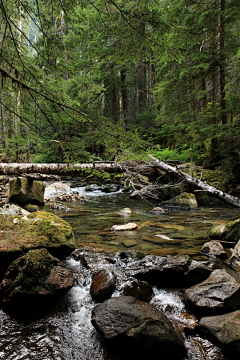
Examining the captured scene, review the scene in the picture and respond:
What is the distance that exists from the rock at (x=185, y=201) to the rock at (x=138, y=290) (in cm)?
666

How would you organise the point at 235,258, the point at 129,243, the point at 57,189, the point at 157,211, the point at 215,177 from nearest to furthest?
the point at 235,258 < the point at 129,243 < the point at 157,211 < the point at 215,177 < the point at 57,189

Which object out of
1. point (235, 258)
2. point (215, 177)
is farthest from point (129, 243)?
point (215, 177)

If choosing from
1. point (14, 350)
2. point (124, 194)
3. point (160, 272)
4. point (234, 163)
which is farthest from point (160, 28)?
point (124, 194)

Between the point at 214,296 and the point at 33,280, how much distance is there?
2.59m

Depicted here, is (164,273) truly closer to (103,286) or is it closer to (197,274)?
(197,274)

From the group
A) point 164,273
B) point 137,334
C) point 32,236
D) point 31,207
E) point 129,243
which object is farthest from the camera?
point 31,207

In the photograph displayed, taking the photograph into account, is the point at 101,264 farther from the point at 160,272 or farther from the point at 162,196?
the point at 162,196

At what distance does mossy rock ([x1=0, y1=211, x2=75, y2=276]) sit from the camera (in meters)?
3.47

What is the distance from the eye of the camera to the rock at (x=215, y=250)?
4.26m

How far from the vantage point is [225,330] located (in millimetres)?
2326

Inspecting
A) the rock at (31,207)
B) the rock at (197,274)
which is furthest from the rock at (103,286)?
the rock at (31,207)

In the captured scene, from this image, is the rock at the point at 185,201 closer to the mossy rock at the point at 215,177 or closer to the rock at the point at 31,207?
the mossy rock at the point at 215,177

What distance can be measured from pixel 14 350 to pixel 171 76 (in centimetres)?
1237

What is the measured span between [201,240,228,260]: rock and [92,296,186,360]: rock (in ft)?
7.52
